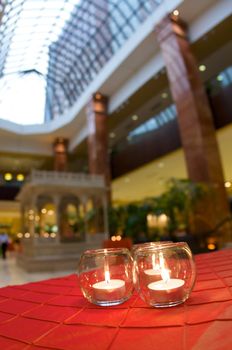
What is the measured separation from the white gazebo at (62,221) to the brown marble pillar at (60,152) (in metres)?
11.6

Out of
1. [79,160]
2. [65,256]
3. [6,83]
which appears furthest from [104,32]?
[65,256]

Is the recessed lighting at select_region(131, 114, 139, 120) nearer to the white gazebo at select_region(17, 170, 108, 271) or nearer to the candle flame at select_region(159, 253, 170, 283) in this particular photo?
the white gazebo at select_region(17, 170, 108, 271)

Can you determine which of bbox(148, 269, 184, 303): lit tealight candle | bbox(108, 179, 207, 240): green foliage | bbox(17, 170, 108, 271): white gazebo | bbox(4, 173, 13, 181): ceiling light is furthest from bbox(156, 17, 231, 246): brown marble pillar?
bbox(4, 173, 13, 181): ceiling light

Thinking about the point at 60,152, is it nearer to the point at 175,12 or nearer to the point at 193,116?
the point at 175,12

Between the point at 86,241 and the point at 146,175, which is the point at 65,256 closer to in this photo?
the point at 86,241

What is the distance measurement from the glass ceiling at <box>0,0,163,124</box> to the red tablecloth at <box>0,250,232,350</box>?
19.6m

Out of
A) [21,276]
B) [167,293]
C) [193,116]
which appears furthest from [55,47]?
[167,293]

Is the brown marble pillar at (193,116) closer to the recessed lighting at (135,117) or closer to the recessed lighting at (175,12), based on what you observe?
the recessed lighting at (175,12)

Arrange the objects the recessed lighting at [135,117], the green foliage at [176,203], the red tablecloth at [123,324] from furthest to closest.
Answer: the recessed lighting at [135,117] < the green foliage at [176,203] < the red tablecloth at [123,324]

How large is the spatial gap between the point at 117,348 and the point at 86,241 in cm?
1664

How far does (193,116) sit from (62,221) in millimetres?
11037

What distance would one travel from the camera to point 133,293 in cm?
143

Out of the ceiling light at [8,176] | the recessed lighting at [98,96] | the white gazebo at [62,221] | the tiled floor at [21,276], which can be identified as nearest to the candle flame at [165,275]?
the tiled floor at [21,276]

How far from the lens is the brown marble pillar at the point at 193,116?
14.6m
